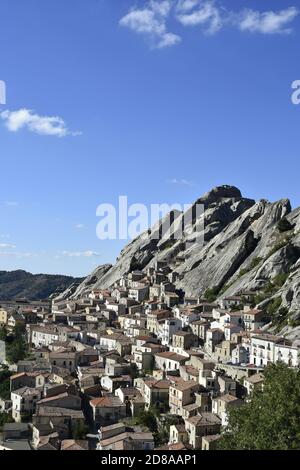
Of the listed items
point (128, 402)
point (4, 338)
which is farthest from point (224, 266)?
point (128, 402)

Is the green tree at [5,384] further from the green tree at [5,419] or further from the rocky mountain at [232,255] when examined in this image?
the rocky mountain at [232,255]

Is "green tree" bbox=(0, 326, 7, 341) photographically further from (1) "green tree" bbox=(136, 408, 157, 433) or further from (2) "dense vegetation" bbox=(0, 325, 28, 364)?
(1) "green tree" bbox=(136, 408, 157, 433)

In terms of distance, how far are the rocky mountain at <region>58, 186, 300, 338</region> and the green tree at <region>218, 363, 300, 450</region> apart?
94.9ft

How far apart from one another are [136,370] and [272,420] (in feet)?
111

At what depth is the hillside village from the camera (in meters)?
41.5

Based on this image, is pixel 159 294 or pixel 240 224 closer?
pixel 159 294

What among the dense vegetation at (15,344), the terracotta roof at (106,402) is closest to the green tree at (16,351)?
the dense vegetation at (15,344)

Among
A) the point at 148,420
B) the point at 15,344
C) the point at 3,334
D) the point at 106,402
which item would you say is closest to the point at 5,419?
the point at 106,402

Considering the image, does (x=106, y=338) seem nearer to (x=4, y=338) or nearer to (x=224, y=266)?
(x=4, y=338)

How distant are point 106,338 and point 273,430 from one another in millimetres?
42745

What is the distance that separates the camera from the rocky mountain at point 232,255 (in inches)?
2707

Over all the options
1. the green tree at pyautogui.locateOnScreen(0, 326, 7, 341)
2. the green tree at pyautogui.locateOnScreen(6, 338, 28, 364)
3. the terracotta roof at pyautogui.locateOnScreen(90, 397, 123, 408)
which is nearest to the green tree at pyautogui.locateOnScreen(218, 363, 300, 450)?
the terracotta roof at pyautogui.locateOnScreen(90, 397, 123, 408)

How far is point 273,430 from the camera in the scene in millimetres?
25578
